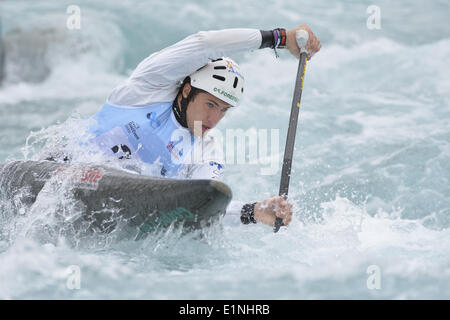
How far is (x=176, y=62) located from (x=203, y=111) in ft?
1.19

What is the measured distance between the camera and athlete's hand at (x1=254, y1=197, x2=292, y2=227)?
324 centimetres

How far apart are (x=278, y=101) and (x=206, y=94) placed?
5032 millimetres

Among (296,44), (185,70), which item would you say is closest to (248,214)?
(185,70)

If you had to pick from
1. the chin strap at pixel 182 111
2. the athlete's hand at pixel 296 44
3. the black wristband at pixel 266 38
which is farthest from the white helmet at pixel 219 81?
the athlete's hand at pixel 296 44

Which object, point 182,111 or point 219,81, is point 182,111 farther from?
point 219,81

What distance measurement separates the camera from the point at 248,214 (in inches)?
133

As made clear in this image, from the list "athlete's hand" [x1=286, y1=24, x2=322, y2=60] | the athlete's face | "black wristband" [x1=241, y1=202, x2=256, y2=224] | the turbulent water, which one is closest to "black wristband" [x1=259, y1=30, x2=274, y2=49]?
"athlete's hand" [x1=286, y1=24, x2=322, y2=60]

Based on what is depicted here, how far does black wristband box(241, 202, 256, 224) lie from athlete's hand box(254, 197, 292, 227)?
0.03 metres

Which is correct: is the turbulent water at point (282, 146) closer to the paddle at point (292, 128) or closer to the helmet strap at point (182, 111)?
the paddle at point (292, 128)

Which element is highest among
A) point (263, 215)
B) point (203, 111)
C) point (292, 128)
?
point (203, 111)

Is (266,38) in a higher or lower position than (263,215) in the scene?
higher

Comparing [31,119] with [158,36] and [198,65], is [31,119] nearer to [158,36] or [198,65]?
[158,36]

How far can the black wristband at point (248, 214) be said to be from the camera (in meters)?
3.39

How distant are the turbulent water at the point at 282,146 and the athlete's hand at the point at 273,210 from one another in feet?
0.81
